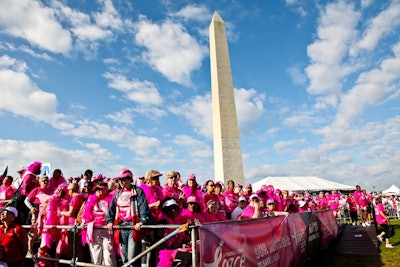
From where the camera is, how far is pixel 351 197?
14.4 meters

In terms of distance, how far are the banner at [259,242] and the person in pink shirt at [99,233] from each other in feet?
6.49

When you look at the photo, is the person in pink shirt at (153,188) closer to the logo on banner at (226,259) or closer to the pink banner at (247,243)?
the pink banner at (247,243)

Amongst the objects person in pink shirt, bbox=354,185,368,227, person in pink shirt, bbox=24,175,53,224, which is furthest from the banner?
person in pink shirt, bbox=354,185,368,227

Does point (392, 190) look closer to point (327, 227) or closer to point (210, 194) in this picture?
point (327, 227)

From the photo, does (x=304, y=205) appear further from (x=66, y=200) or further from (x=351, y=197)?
(x=66, y=200)

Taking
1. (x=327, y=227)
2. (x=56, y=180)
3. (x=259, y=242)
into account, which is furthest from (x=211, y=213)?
(x=327, y=227)

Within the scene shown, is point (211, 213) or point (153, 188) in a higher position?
point (153, 188)

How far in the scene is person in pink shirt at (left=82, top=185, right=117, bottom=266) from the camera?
4.53 metres

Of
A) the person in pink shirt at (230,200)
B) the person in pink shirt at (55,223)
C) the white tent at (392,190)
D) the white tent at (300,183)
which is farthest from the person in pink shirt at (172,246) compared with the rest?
the white tent at (392,190)

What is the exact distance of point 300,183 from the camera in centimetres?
2539

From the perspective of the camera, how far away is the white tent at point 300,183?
24.0 m

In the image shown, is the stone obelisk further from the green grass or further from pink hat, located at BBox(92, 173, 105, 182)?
pink hat, located at BBox(92, 173, 105, 182)

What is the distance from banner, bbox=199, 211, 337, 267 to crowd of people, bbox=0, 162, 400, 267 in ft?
0.94

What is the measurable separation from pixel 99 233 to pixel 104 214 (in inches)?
13.8
